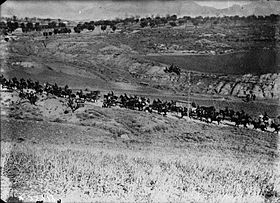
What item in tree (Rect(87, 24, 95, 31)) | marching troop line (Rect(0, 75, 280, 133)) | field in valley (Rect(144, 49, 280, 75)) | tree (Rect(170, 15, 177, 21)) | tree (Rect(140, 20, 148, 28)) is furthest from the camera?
tree (Rect(87, 24, 95, 31))

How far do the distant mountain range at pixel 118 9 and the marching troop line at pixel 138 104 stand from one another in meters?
0.49

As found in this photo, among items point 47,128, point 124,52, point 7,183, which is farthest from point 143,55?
point 7,183

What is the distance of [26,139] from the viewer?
3.65 meters

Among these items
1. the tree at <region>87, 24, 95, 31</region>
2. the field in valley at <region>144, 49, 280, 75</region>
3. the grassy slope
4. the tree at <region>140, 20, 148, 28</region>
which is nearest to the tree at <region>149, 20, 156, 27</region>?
the tree at <region>140, 20, 148, 28</region>

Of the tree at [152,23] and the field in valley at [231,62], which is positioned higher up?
the tree at [152,23]

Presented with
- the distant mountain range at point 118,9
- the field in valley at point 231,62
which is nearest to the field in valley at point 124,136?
the field in valley at point 231,62

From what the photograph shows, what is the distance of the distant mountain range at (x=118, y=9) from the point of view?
2828mm

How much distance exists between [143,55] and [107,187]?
91cm

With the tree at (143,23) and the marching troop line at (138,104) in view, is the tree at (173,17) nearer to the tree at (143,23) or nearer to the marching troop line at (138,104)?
the tree at (143,23)

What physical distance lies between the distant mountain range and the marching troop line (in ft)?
1.61

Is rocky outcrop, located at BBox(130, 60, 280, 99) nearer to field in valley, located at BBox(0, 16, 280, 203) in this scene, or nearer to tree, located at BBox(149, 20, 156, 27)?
field in valley, located at BBox(0, 16, 280, 203)

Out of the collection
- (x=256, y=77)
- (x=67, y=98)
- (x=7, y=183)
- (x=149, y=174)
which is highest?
(x=256, y=77)

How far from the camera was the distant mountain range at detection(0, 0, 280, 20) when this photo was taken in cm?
283

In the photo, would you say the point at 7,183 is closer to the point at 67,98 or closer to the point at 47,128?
the point at 47,128
